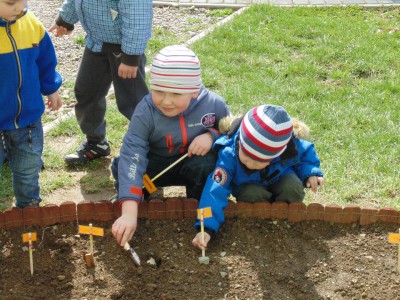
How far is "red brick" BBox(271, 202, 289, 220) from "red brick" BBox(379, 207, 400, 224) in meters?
0.53

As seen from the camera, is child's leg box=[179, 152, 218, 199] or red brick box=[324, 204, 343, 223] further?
child's leg box=[179, 152, 218, 199]

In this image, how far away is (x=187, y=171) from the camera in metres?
3.86

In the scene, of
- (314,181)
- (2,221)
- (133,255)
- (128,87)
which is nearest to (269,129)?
(314,181)

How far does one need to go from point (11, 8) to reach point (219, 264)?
1.67 metres

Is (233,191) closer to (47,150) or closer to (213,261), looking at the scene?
(213,261)

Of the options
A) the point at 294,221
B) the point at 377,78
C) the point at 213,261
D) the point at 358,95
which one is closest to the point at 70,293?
the point at 213,261

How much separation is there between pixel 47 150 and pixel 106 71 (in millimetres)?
866

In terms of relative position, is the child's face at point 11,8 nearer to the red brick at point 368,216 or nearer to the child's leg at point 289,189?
the child's leg at point 289,189

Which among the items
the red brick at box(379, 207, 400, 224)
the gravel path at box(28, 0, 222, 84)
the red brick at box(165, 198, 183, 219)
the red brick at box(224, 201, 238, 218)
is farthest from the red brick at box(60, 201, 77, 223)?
the gravel path at box(28, 0, 222, 84)

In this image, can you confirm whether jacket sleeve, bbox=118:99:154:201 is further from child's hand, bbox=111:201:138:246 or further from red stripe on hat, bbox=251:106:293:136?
red stripe on hat, bbox=251:106:293:136

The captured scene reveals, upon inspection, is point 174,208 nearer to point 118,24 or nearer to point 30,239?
point 30,239

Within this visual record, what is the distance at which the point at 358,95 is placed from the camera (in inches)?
224

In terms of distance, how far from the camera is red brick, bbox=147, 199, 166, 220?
12.0 feet

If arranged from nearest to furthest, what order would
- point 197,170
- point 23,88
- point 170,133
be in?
point 23,88 < point 170,133 < point 197,170
